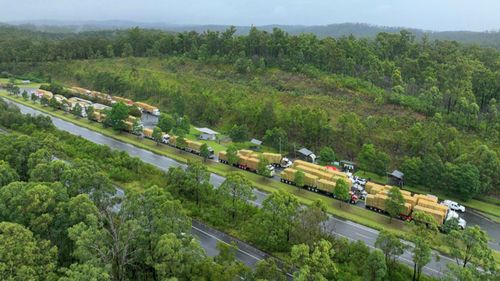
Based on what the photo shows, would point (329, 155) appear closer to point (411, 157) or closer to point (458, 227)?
point (411, 157)

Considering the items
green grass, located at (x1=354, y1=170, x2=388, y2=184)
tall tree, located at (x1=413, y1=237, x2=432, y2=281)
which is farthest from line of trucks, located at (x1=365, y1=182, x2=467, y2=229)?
tall tree, located at (x1=413, y1=237, x2=432, y2=281)

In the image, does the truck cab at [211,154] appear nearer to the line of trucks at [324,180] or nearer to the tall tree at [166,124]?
the line of trucks at [324,180]

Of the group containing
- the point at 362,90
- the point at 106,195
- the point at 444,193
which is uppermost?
the point at 362,90

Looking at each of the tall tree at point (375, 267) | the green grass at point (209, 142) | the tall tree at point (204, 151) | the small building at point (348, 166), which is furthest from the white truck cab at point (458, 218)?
the green grass at point (209, 142)

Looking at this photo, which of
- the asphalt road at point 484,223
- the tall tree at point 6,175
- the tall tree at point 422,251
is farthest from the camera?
the asphalt road at point 484,223

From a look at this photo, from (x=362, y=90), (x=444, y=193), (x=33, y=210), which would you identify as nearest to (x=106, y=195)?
(x=33, y=210)

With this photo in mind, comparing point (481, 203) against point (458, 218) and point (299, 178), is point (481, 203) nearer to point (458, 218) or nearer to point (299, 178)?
point (458, 218)

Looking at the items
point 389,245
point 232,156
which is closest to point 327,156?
point 232,156
